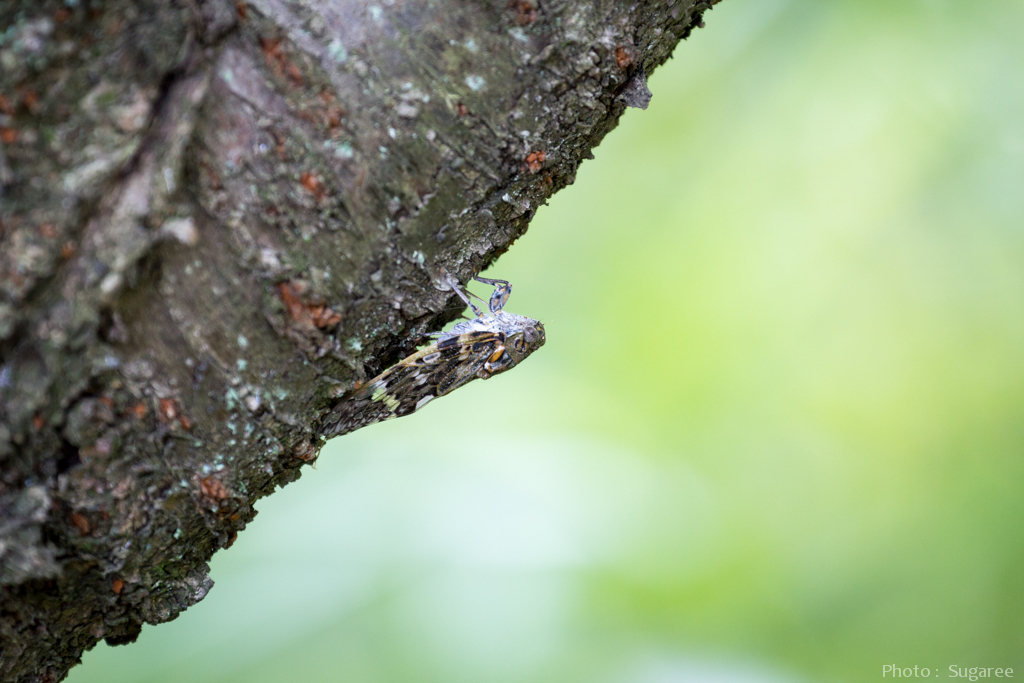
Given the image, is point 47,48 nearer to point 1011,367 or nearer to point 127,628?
point 127,628

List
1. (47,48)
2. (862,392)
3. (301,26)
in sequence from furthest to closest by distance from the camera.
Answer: (862,392), (301,26), (47,48)

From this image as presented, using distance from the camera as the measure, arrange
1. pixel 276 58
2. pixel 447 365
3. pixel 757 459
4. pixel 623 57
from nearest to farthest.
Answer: pixel 276 58 → pixel 623 57 → pixel 447 365 → pixel 757 459

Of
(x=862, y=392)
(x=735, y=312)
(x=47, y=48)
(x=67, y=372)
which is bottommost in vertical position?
(x=67, y=372)

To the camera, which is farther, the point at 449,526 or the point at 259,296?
the point at 449,526

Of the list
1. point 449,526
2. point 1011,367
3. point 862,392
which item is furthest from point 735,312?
point 449,526

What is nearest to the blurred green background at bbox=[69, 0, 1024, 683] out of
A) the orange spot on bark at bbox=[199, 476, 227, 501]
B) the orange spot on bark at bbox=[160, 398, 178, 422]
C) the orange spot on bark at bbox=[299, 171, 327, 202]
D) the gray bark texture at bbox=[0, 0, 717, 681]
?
the gray bark texture at bbox=[0, 0, 717, 681]

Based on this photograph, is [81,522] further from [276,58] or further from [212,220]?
[276,58]

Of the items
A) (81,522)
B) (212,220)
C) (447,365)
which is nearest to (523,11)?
(212,220)
